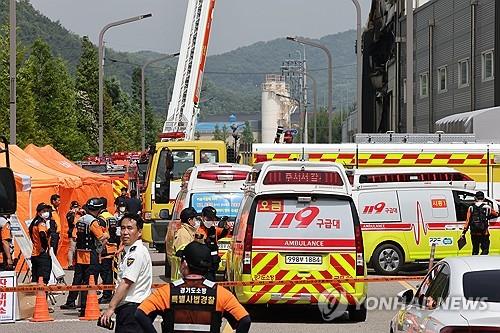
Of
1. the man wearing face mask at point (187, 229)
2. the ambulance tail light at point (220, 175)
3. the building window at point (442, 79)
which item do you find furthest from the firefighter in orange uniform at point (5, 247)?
the building window at point (442, 79)

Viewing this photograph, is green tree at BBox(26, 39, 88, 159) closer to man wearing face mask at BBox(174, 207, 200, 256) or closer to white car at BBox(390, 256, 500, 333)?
man wearing face mask at BBox(174, 207, 200, 256)

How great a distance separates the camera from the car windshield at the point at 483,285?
30.5ft

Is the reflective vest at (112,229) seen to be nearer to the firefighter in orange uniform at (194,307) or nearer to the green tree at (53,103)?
the firefighter in orange uniform at (194,307)

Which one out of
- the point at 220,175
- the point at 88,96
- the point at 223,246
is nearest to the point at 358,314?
A: the point at 223,246

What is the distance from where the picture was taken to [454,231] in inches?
1026

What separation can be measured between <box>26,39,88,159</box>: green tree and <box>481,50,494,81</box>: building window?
86.5 ft

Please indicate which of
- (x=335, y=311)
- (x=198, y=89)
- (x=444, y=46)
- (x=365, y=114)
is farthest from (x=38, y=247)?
(x=365, y=114)

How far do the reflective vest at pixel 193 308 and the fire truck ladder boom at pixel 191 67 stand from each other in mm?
33887

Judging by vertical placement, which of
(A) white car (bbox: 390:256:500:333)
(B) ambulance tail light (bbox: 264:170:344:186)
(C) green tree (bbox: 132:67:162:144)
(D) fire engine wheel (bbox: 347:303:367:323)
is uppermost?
(C) green tree (bbox: 132:67:162:144)

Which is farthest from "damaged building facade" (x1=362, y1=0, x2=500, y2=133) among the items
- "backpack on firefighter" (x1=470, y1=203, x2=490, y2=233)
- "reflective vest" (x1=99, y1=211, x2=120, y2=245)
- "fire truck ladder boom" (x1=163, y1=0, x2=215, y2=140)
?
"reflective vest" (x1=99, y1=211, x2=120, y2=245)

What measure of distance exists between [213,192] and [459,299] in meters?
13.3

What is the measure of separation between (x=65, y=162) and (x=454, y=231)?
12950 millimetres

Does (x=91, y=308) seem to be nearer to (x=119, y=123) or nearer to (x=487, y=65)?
(x=487, y=65)

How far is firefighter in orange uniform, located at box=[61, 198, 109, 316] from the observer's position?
59.3 feet
